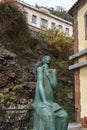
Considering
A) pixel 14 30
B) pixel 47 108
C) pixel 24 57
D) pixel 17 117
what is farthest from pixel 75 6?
pixel 47 108

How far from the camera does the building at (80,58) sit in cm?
1224

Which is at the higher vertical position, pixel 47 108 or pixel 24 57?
A: pixel 24 57

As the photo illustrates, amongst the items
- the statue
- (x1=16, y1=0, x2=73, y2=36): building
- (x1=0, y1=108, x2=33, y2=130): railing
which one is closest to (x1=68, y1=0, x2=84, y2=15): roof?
(x1=0, y1=108, x2=33, y2=130): railing

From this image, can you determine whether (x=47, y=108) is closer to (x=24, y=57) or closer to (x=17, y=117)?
(x=17, y=117)

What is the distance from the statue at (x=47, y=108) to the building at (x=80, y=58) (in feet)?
22.7

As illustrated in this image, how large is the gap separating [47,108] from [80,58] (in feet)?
26.7

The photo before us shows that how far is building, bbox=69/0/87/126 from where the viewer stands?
12.2m

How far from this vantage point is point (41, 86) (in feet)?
17.0

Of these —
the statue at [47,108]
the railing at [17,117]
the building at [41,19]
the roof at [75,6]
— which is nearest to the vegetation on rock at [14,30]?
the roof at [75,6]

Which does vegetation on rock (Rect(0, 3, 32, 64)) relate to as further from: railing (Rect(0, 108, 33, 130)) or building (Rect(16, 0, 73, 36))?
building (Rect(16, 0, 73, 36))

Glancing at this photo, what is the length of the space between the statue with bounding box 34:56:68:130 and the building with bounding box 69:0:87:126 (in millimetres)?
6933

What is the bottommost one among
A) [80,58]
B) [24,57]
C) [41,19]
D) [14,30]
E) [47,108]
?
[47,108]

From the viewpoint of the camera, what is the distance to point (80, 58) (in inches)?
505

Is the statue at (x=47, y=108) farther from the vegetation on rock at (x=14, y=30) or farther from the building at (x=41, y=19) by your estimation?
the building at (x=41, y=19)
